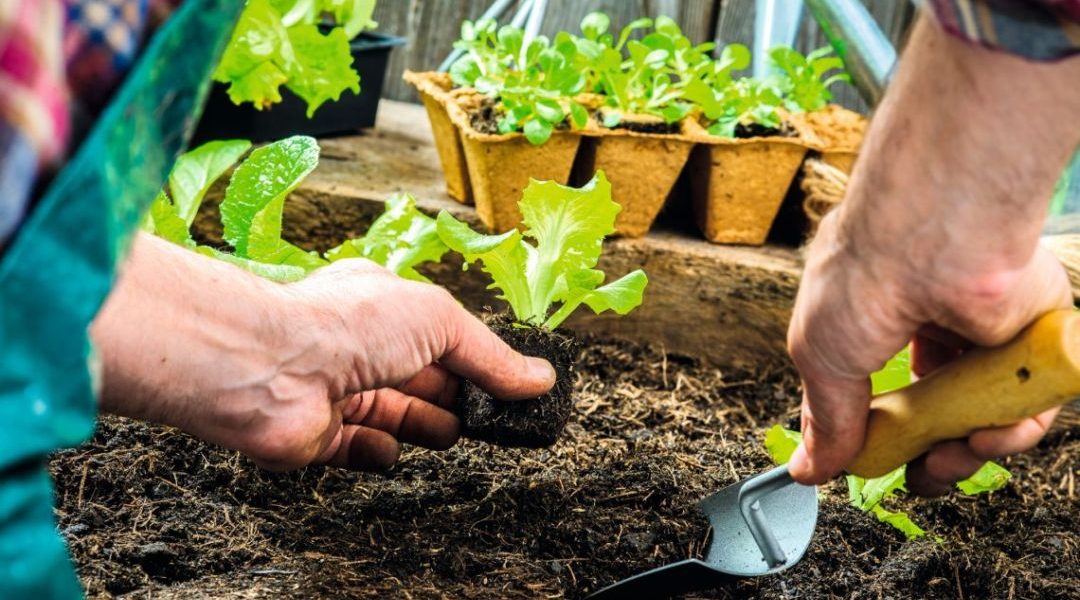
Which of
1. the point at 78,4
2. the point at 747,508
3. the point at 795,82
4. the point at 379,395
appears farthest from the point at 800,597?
the point at 795,82

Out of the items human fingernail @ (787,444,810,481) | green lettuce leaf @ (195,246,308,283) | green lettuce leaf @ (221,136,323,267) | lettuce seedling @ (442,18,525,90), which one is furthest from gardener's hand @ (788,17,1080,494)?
lettuce seedling @ (442,18,525,90)

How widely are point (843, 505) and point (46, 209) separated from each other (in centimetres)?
124

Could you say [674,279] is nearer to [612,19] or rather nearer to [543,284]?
[543,284]

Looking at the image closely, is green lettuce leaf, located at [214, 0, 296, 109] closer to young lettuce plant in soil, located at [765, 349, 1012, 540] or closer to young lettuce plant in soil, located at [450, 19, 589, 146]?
young lettuce plant in soil, located at [450, 19, 589, 146]

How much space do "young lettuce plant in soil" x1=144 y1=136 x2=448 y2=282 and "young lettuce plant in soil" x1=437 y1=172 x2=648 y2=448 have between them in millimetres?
156

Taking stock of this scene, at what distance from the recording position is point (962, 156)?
2.63 feet

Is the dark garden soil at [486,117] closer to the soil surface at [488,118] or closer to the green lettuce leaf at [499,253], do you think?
the soil surface at [488,118]

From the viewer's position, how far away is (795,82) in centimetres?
233

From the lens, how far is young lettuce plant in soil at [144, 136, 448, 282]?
163 cm

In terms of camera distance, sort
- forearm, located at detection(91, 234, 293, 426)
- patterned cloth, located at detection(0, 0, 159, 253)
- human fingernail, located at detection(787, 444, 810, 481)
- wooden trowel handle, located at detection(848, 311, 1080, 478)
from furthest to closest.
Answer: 1. human fingernail, located at detection(787, 444, 810, 481)
2. forearm, located at detection(91, 234, 293, 426)
3. wooden trowel handle, located at detection(848, 311, 1080, 478)
4. patterned cloth, located at detection(0, 0, 159, 253)

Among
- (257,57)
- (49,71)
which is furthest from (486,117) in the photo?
(49,71)

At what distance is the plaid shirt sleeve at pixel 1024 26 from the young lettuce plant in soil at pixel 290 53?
1540mm

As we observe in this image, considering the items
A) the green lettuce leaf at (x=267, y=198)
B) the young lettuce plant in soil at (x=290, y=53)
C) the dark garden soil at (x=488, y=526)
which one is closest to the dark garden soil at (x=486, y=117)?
the young lettuce plant in soil at (x=290, y=53)

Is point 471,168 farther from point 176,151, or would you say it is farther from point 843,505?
point 176,151
